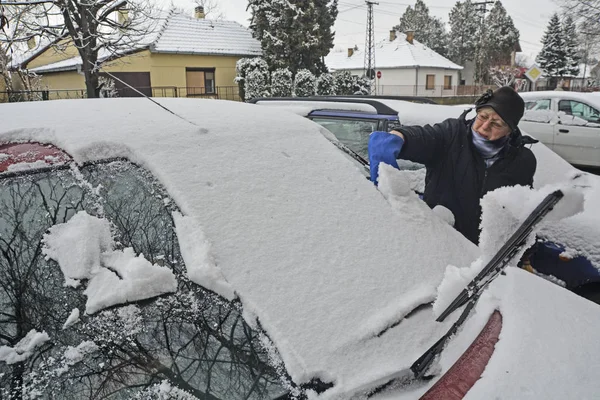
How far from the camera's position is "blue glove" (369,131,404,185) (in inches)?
90.0

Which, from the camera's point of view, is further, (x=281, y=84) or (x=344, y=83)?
(x=344, y=83)

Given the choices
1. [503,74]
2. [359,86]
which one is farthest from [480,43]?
[359,86]

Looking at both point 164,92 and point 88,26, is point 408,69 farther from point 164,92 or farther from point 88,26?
point 88,26

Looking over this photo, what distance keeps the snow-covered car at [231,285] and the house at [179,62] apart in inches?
692

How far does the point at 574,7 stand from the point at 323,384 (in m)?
21.4

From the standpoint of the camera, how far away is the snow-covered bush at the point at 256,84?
18.6 metres

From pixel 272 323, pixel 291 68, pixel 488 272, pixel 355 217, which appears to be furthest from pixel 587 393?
pixel 291 68

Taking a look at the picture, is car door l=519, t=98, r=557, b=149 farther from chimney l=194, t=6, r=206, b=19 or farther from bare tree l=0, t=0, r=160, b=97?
chimney l=194, t=6, r=206, b=19

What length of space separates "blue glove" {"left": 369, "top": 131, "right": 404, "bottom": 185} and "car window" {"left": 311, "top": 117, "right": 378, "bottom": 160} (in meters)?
1.68

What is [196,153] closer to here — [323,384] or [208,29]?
[323,384]

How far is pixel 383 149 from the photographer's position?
229 centimetres

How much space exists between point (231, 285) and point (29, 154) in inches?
34.5

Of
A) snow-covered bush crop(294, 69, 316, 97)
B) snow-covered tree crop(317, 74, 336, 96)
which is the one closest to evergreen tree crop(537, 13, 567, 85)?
snow-covered tree crop(317, 74, 336, 96)

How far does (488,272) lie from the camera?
4.52 feet
